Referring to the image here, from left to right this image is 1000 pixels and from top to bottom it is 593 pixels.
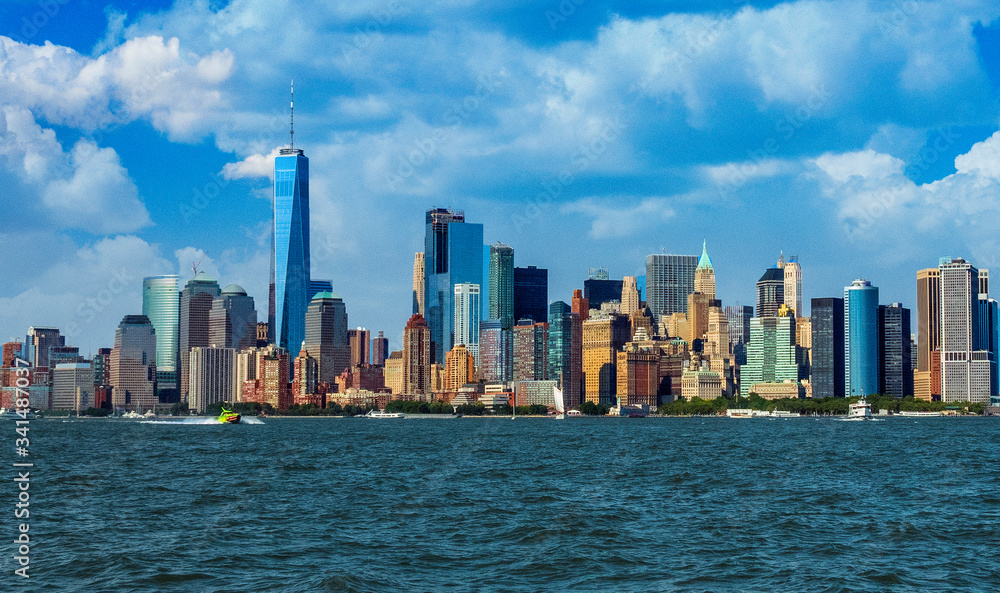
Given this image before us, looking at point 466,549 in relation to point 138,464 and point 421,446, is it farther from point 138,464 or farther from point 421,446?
point 421,446

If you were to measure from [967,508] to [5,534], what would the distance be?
4894 cm

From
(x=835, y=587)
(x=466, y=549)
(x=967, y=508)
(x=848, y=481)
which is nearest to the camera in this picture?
(x=835, y=587)

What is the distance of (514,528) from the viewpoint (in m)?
51.5

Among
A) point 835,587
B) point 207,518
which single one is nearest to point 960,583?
point 835,587

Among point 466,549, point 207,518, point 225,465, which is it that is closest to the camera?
point 466,549

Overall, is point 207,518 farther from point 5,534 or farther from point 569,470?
point 569,470

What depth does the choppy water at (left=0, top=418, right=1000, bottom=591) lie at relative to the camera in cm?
4009

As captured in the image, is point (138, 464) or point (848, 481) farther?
point (138, 464)

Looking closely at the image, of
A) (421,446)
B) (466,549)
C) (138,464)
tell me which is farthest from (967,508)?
(421,446)

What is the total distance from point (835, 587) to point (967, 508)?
83.0ft

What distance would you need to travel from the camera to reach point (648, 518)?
54938 millimetres

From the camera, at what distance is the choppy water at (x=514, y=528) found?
40.1 m

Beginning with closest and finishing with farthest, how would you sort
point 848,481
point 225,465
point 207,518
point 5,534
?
1. point 5,534
2. point 207,518
3. point 848,481
4. point 225,465

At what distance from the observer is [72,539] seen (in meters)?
48.3
